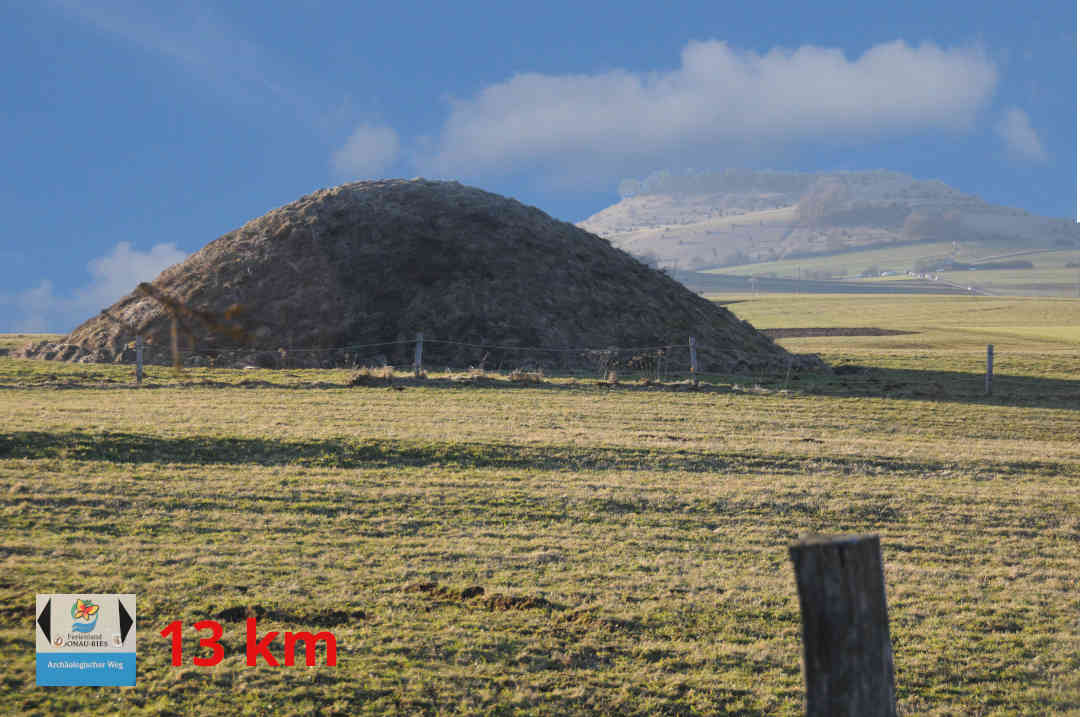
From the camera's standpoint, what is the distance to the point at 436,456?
54.2 feet

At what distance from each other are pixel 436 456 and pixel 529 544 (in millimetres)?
5742

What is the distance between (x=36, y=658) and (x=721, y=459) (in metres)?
12.7

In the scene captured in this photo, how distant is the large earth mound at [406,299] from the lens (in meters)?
37.7

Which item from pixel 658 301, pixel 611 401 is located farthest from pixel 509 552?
pixel 658 301

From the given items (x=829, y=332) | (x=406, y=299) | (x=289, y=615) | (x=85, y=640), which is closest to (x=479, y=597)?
(x=289, y=615)

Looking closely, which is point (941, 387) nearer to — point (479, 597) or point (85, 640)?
point (479, 597)

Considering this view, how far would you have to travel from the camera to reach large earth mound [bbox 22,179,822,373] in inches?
1484

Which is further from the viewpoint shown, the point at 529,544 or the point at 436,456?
the point at 436,456

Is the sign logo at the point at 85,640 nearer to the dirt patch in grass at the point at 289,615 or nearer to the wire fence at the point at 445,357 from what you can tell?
the dirt patch in grass at the point at 289,615

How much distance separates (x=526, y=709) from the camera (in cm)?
683

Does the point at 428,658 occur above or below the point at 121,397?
below

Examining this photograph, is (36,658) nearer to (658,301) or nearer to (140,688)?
(140,688)

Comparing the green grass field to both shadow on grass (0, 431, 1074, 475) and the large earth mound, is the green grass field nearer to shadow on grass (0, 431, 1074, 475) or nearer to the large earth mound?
shadow on grass (0, 431, 1074, 475)

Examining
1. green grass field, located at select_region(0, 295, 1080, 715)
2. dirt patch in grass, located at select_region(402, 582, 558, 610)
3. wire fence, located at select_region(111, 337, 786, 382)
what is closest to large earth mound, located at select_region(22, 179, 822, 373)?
wire fence, located at select_region(111, 337, 786, 382)
